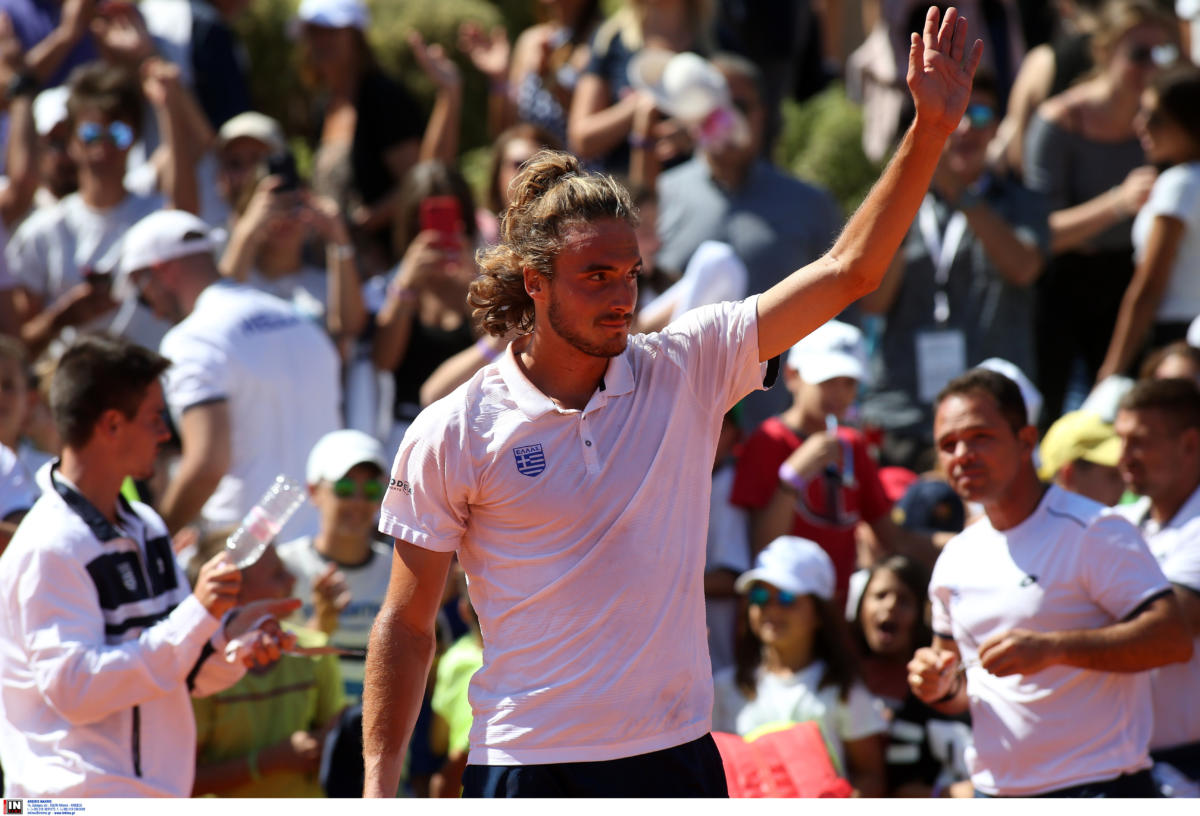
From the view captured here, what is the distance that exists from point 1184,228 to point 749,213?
2.05 metres

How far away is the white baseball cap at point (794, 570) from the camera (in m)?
6.06

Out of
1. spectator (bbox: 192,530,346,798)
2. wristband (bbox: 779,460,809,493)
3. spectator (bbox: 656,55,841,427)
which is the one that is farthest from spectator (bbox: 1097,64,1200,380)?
spectator (bbox: 192,530,346,798)

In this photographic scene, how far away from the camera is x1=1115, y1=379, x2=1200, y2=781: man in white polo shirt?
5207 millimetres

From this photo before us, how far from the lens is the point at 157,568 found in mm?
4664

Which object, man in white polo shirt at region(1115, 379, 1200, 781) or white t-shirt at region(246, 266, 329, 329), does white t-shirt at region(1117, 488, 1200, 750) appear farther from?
white t-shirt at region(246, 266, 329, 329)

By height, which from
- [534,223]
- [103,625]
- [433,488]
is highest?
[534,223]

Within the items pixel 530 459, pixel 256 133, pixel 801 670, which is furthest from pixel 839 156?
pixel 530 459

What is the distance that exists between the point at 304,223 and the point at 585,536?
4529 mm

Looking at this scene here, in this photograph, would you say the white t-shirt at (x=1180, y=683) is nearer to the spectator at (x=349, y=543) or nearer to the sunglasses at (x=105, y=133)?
the spectator at (x=349, y=543)

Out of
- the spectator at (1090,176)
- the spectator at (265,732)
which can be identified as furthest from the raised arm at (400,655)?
the spectator at (1090,176)

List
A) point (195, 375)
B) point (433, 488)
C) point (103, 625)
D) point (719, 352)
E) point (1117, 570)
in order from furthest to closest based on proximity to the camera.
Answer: point (195, 375)
point (1117, 570)
point (103, 625)
point (719, 352)
point (433, 488)

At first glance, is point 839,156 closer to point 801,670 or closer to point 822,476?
point 822,476

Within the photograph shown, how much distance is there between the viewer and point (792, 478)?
649cm

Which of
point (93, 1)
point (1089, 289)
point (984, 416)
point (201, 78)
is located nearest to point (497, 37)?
point (201, 78)
